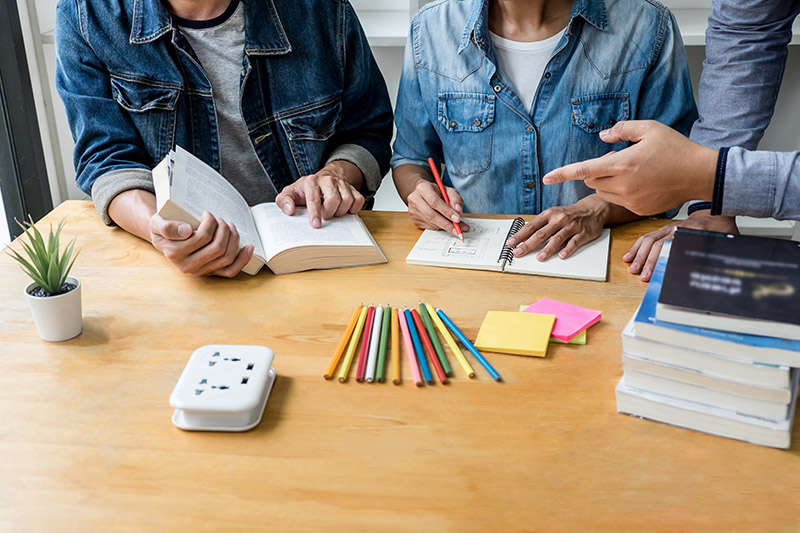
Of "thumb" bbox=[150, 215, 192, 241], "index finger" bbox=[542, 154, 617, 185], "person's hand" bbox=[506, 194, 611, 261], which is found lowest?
"person's hand" bbox=[506, 194, 611, 261]

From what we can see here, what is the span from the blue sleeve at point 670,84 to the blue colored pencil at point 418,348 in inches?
32.2

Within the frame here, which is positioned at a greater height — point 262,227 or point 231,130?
point 231,130

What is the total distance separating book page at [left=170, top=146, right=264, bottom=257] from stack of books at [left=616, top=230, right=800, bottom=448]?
674 millimetres

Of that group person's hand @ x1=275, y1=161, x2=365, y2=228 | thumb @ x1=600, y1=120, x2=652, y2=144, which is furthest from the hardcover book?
person's hand @ x1=275, y1=161, x2=365, y2=228

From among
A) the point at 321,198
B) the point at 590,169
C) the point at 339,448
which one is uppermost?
the point at 590,169

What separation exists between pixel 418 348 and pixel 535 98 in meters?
0.78

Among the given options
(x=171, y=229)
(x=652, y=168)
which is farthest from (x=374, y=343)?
(x=652, y=168)

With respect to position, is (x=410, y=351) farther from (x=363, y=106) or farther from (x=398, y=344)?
(x=363, y=106)

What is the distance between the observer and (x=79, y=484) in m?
0.76

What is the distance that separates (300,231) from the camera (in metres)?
1.28

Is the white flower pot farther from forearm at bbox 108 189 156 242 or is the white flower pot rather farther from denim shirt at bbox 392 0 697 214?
denim shirt at bbox 392 0 697 214

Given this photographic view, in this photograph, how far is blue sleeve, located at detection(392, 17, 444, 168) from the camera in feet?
5.32

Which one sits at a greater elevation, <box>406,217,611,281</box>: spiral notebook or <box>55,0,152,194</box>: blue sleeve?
<box>55,0,152,194</box>: blue sleeve

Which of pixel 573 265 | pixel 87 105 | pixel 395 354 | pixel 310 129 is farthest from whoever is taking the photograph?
pixel 310 129
